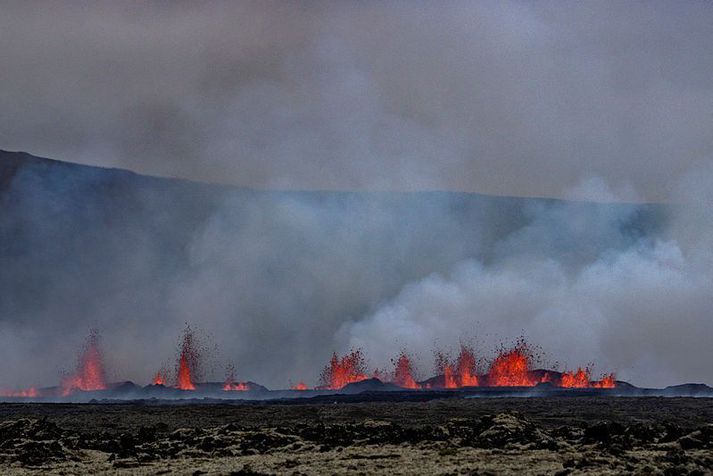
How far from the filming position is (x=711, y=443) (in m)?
45.1

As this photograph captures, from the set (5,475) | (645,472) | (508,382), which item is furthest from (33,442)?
(508,382)

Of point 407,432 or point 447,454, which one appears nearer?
point 447,454

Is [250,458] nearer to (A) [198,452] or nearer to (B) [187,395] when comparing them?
(A) [198,452]

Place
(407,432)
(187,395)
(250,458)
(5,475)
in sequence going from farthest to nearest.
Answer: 1. (187,395)
2. (407,432)
3. (250,458)
4. (5,475)

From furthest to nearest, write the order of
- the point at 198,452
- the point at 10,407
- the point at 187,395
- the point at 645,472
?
the point at 187,395 < the point at 10,407 < the point at 198,452 < the point at 645,472

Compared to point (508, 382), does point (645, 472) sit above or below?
below

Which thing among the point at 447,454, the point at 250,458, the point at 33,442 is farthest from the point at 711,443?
the point at 33,442

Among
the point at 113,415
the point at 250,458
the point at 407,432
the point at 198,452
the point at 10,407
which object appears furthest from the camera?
the point at 10,407

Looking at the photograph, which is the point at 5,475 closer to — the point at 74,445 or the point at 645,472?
the point at 74,445

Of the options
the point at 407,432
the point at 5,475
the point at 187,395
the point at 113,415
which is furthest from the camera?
the point at 187,395

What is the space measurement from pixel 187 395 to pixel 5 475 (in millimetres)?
150377

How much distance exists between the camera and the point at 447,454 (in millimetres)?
45031

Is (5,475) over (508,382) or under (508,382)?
under

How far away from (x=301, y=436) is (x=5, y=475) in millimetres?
19244
